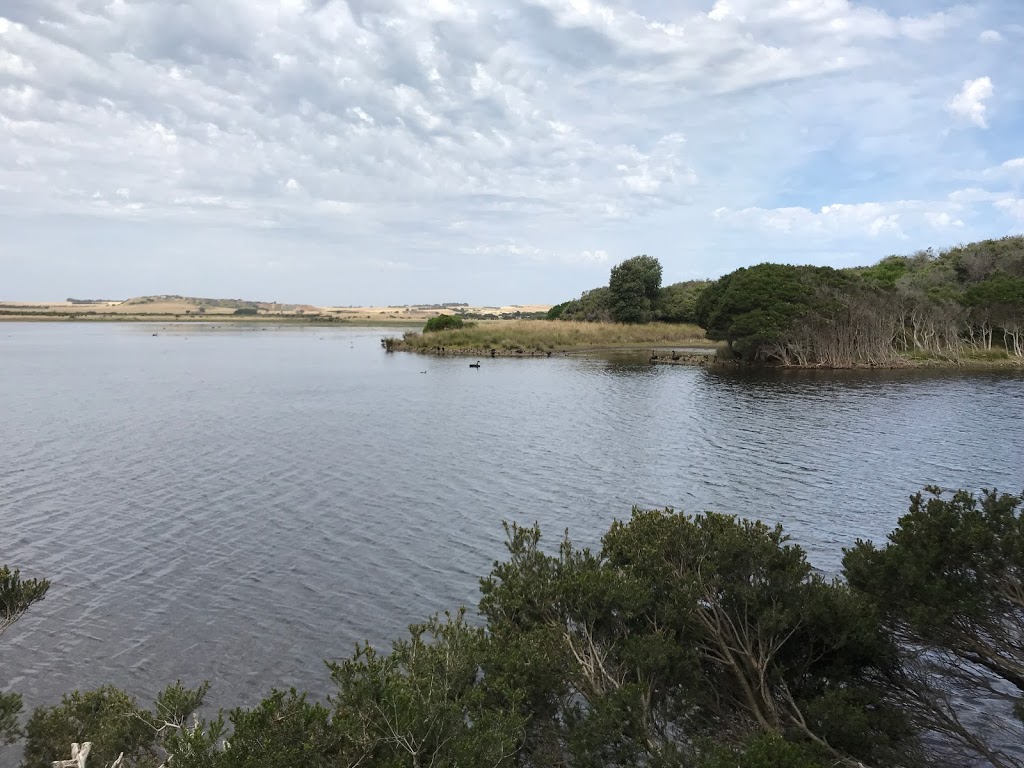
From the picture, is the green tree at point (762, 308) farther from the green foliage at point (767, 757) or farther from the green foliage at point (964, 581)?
the green foliage at point (767, 757)

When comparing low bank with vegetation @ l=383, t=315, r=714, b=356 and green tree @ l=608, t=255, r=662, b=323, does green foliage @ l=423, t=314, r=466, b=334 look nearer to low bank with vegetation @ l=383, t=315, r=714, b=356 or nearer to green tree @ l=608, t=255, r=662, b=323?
low bank with vegetation @ l=383, t=315, r=714, b=356

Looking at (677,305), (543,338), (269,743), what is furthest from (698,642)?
(677,305)

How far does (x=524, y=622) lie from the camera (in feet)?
32.6

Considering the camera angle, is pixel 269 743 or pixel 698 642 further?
pixel 698 642

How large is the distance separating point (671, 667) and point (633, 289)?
111 m

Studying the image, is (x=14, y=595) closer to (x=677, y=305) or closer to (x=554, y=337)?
(x=554, y=337)

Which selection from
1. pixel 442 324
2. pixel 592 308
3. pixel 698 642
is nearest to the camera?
pixel 698 642

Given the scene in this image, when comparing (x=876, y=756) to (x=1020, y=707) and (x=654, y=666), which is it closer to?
(x=1020, y=707)

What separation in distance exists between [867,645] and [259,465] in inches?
1059

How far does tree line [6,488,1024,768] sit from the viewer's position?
24.0 ft

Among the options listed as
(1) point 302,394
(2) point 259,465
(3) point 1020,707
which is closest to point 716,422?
(2) point 259,465

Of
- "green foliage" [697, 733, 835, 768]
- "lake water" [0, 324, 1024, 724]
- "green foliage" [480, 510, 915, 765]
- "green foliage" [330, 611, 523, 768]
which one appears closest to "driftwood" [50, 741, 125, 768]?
"green foliage" [330, 611, 523, 768]

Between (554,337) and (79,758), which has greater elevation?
(554,337)

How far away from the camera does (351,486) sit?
28.0 metres
